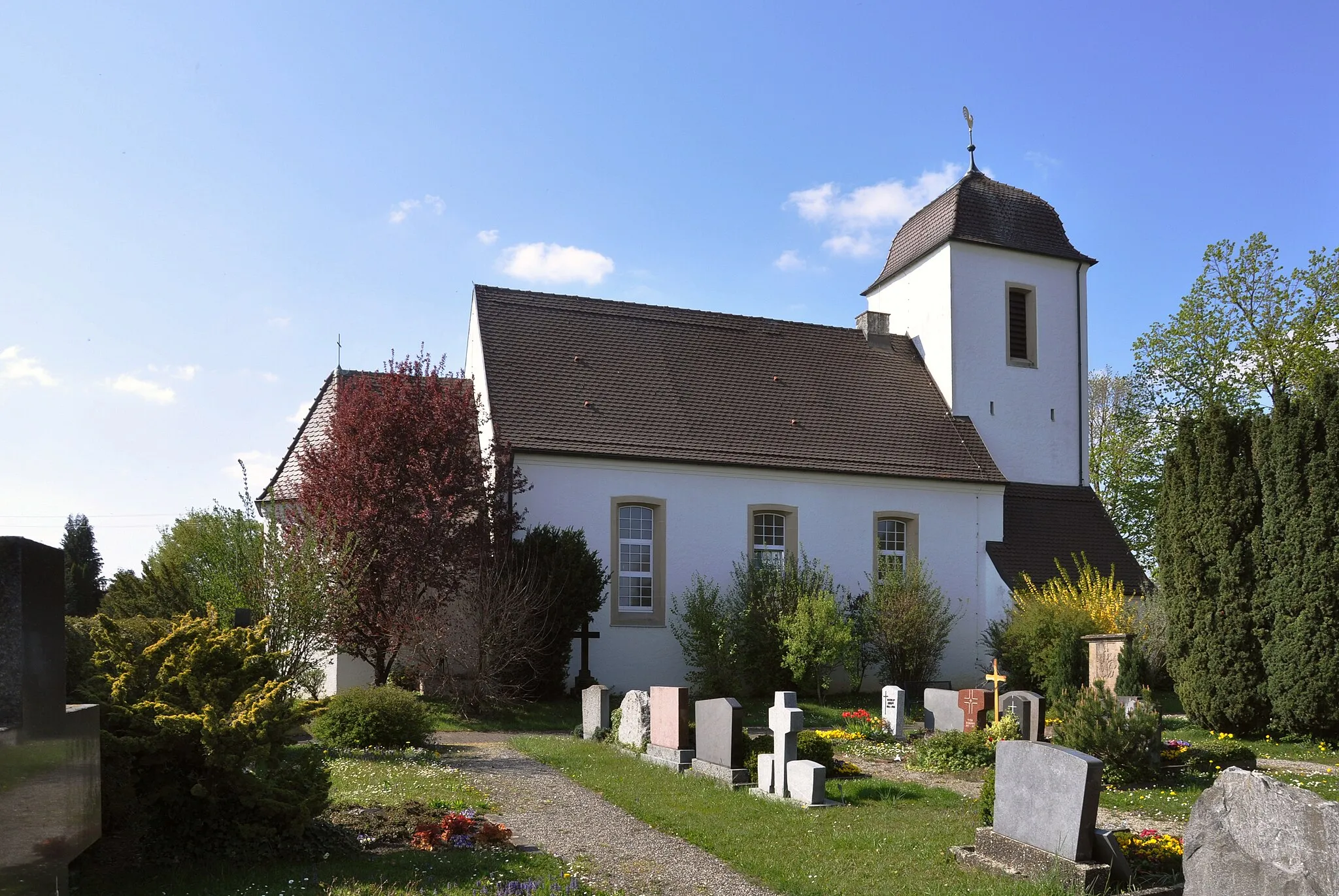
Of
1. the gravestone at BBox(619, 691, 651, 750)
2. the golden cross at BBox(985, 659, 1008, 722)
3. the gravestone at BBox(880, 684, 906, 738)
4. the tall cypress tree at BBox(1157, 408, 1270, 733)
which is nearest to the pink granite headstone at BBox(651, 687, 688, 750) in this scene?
the gravestone at BBox(619, 691, 651, 750)

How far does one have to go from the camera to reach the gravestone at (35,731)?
13.7ft

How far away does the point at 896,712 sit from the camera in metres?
15.2

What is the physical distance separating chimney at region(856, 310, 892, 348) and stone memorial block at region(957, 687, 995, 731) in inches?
583

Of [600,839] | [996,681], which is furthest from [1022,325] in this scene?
[600,839]

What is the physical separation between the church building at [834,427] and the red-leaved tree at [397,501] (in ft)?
6.41

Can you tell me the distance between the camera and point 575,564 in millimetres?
19531

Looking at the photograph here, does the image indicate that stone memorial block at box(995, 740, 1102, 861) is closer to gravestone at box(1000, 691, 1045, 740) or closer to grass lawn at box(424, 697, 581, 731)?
gravestone at box(1000, 691, 1045, 740)

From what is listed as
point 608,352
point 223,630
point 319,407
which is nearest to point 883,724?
point 223,630

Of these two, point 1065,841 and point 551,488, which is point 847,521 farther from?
point 1065,841

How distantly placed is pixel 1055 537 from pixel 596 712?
14495 mm

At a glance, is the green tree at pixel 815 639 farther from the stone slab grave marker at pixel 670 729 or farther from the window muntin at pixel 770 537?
the stone slab grave marker at pixel 670 729

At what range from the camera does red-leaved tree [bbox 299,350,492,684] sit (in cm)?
1788

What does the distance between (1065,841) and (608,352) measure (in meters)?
18.6

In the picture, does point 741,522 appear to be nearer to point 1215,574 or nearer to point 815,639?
point 815,639
